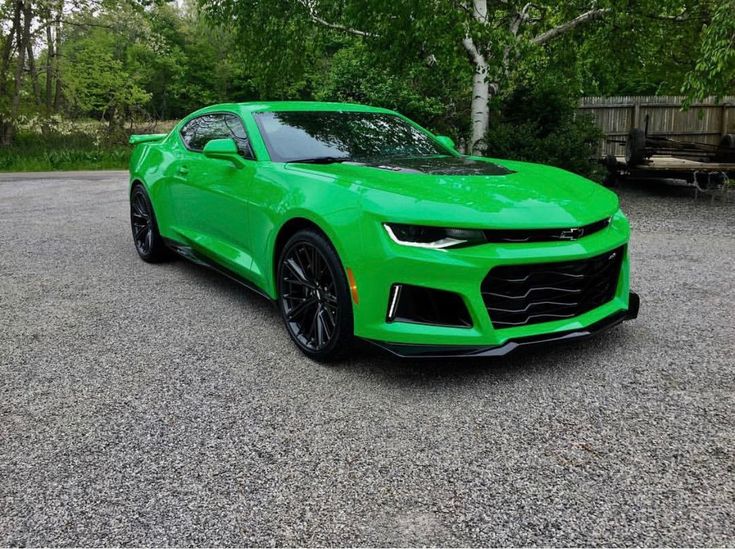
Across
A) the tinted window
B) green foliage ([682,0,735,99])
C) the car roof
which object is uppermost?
green foliage ([682,0,735,99])

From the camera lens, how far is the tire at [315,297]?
134 inches

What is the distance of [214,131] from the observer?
5109 mm

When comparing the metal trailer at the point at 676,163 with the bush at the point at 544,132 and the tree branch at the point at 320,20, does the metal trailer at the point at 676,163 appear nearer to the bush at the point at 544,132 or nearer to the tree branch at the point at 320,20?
the bush at the point at 544,132

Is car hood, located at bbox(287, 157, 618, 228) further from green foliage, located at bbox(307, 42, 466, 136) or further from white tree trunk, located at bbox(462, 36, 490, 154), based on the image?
green foliage, located at bbox(307, 42, 466, 136)

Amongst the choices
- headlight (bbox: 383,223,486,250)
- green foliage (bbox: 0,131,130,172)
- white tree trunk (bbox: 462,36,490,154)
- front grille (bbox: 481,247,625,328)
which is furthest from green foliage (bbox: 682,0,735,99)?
green foliage (bbox: 0,131,130,172)

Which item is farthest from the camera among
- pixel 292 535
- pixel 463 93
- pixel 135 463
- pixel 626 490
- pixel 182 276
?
pixel 463 93

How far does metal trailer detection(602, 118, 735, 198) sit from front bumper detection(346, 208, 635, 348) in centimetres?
847

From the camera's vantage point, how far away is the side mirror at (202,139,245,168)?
13.9 ft

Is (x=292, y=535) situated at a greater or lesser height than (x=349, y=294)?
lesser

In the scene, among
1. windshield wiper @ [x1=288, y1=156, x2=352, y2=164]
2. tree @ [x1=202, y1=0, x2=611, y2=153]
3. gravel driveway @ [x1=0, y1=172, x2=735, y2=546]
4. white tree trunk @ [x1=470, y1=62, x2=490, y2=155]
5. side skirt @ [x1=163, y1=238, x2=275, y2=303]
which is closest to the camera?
gravel driveway @ [x1=0, y1=172, x2=735, y2=546]

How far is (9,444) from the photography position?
281 centimetres

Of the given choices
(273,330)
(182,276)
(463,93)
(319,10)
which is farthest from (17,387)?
(463,93)

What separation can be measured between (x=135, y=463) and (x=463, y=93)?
474 inches

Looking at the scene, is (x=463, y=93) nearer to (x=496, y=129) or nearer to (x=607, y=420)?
(x=496, y=129)
